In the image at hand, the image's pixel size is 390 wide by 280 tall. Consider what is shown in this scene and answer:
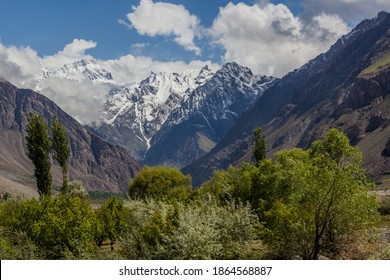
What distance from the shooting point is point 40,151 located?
296ft

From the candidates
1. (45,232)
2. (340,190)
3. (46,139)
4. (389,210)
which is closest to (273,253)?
(340,190)

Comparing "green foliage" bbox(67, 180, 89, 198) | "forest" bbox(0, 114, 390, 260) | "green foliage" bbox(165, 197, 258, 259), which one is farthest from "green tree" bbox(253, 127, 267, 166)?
"green foliage" bbox(165, 197, 258, 259)

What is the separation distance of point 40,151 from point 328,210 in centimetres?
6856

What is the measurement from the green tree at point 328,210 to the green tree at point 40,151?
5789 centimetres

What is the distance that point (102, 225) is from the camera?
64.9 meters

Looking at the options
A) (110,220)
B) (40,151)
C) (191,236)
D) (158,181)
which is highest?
(40,151)

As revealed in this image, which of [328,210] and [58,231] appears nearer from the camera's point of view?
[328,210]

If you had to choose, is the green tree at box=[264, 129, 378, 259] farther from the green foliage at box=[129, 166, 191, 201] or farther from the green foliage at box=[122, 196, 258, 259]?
the green foliage at box=[129, 166, 191, 201]

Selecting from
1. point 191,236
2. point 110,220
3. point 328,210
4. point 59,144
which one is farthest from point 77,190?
point 328,210

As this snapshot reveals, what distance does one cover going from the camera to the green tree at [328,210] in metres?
35.5

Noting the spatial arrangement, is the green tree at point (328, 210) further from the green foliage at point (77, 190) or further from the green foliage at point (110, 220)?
the green foliage at point (77, 190)

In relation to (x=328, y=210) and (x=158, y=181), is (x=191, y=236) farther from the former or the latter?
(x=158, y=181)

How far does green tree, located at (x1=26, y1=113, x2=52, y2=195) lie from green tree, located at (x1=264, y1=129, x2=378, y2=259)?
57.9m

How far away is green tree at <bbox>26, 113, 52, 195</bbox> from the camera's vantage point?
89.2 m
